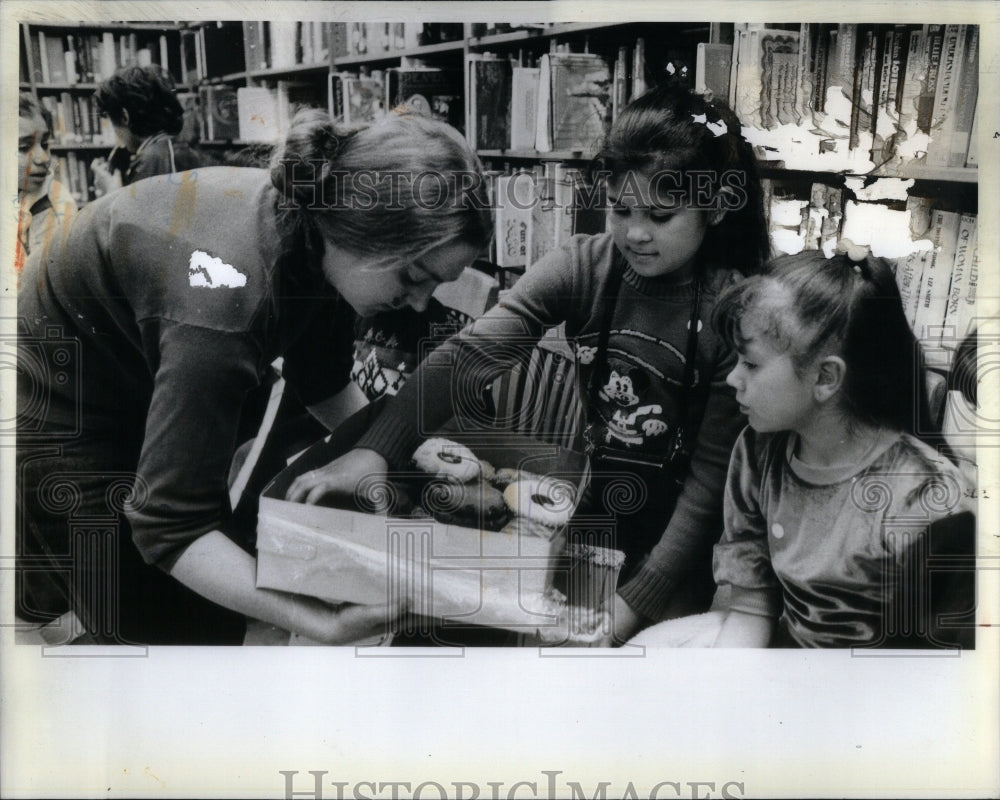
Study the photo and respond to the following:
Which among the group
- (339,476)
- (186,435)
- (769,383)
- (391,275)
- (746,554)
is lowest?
(746,554)

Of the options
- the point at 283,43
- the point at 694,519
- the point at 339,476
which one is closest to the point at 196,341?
the point at 339,476

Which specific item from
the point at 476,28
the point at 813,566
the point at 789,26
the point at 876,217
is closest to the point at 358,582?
the point at 813,566

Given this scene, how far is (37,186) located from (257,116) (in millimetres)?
658

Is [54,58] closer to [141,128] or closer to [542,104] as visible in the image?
[141,128]

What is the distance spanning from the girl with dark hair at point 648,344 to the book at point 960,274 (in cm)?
56

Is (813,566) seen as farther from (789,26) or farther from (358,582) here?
(789,26)

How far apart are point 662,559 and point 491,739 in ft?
2.32

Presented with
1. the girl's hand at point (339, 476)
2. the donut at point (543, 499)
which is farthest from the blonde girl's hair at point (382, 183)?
the donut at point (543, 499)

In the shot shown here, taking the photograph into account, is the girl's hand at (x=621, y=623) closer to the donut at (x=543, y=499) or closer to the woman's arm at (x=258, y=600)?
the donut at (x=543, y=499)

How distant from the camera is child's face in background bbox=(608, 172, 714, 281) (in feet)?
9.04

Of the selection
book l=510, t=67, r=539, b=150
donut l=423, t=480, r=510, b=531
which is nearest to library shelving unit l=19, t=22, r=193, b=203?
book l=510, t=67, r=539, b=150

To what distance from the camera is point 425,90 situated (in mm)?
2762

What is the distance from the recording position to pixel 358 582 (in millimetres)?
2840

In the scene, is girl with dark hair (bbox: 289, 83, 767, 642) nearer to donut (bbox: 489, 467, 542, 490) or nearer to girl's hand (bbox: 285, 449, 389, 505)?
girl's hand (bbox: 285, 449, 389, 505)
